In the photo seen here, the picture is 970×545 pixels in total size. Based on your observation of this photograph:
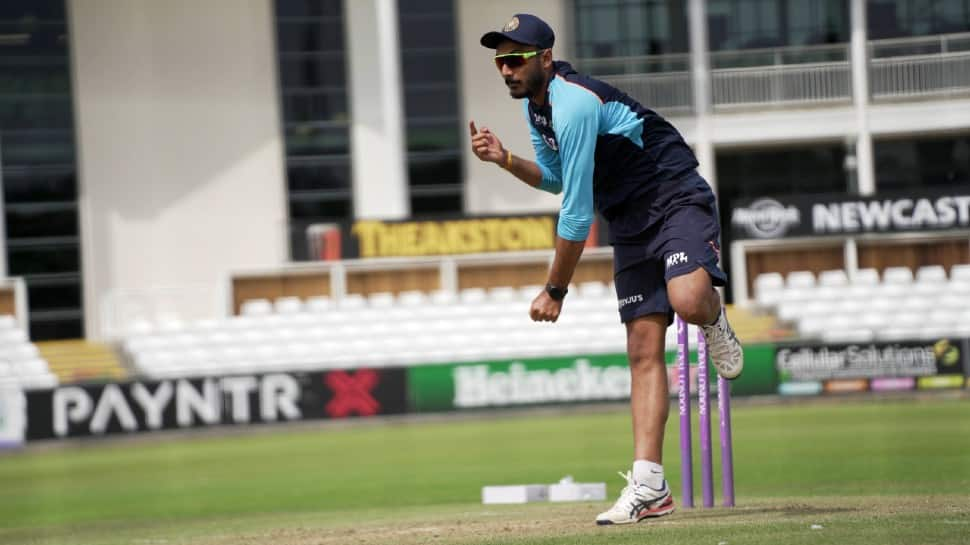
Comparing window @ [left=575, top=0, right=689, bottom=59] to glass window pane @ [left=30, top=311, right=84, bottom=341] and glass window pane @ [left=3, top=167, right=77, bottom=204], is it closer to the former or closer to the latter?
glass window pane @ [left=3, top=167, right=77, bottom=204]

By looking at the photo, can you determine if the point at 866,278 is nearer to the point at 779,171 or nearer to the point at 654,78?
the point at 779,171

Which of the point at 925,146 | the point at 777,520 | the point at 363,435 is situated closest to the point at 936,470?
the point at 777,520

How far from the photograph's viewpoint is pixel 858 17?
2884 cm

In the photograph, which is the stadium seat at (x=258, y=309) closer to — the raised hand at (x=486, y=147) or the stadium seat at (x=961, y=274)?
the stadium seat at (x=961, y=274)

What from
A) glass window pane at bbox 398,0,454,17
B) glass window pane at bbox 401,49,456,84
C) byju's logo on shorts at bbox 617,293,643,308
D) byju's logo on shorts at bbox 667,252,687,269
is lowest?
byju's logo on shorts at bbox 617,293,643,308

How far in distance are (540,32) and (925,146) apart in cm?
2768

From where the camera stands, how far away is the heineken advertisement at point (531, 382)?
21.5 metres

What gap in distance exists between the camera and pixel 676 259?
18.1 ft

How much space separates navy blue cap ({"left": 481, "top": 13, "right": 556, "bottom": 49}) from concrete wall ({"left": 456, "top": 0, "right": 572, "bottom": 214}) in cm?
2561

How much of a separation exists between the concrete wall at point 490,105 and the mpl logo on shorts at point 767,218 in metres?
5.55

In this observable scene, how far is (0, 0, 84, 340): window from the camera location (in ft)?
96.9

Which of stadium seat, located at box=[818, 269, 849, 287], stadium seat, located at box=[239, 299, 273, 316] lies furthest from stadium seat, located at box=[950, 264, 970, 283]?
stadium seat, located at box=[239, 299, 273, 316]

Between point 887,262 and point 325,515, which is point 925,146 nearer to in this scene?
point 887,262

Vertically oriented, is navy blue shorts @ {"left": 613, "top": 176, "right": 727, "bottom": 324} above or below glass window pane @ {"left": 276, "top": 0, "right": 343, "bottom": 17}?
below
